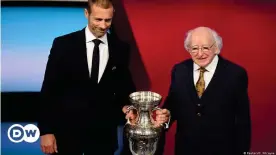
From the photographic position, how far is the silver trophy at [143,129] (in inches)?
81.7

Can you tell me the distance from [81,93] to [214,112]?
2.56ft

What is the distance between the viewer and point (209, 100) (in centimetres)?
213

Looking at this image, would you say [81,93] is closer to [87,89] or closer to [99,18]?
[87,89]

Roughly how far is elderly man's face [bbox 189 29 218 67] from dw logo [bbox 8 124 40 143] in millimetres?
1280

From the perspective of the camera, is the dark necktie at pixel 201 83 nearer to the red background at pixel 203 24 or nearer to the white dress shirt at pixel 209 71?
the white dress shirt at pixel 209 71

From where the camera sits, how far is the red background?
255cm

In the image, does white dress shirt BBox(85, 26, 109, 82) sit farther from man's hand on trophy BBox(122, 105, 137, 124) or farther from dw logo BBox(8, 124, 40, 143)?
dw logo BBox(8, 124, 40, 143)

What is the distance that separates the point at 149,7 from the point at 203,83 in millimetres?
698

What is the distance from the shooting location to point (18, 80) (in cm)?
263

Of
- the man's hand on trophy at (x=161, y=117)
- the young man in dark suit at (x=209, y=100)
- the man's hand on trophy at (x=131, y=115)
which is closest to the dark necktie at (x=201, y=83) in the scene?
the young man in dark suit at (x=209, y=100)

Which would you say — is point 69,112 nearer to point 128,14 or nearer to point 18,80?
point 18,80

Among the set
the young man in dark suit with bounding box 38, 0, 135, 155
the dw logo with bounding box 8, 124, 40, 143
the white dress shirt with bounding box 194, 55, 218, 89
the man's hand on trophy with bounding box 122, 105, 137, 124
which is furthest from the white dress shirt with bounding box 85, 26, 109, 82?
the dw logo with bounding box 8, 124, 40, 143

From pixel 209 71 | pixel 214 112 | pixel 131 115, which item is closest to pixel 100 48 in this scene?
pixel 131 115

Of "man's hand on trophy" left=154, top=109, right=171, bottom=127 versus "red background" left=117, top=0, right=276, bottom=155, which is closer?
"man's hand on trophy" left=154, top=109, right=171, bottom=127
